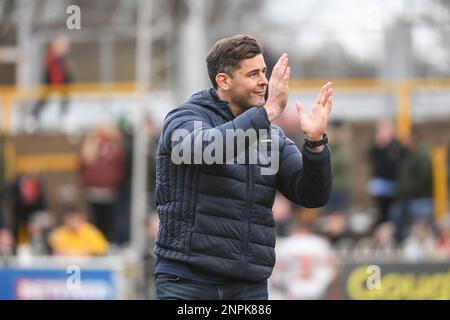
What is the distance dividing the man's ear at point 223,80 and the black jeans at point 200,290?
1032mm

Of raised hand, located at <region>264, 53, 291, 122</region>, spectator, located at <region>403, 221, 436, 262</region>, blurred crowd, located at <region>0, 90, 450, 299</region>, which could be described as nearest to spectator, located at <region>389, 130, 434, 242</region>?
blurred crowd, located at <region>0, 90, 450, 299</region>

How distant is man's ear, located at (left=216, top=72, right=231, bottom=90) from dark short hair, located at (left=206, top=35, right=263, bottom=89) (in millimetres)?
20

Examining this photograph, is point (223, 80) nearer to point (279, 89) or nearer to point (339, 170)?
point (279, 89)

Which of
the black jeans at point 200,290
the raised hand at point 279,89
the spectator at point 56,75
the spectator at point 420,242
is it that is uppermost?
the spectator at point 56,75

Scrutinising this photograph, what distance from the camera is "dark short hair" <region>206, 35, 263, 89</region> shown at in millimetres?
6859

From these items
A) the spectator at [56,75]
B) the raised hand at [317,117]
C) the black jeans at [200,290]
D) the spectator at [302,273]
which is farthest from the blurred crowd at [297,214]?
the raised hand at [317,117]

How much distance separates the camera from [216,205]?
6.79 metres

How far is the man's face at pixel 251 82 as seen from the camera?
6.86m

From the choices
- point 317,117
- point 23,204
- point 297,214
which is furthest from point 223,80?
point 23,204

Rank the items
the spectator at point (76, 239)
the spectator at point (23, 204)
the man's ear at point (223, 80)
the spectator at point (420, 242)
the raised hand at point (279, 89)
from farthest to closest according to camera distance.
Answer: the spectator at point (23, 204) < the spectator at point (76, 239) < the spectator at point (420, 242) < the man's ear at point (223, 80) < the raised hand at point (279, 89)

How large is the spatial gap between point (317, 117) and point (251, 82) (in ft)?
1.33

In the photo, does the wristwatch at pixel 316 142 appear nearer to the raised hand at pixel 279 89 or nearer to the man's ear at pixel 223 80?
the raised hand at pixel 279 89
